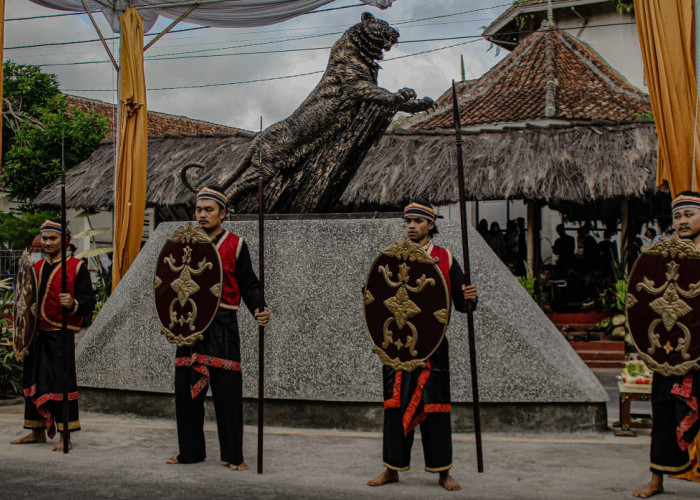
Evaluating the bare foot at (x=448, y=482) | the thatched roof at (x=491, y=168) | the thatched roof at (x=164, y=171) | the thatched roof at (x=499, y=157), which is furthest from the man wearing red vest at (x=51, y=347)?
the thatched roof at (x=164, y=171)

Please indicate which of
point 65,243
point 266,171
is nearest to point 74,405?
point 65,243

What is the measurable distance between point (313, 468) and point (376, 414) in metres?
1.29

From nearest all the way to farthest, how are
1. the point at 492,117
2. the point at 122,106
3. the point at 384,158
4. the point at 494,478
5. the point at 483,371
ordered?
the point at 494,478
the point at 483,371
the point at 122,106
the point at 384,158
the point at 492,117

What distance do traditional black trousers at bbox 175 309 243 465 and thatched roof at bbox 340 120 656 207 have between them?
8.67 m

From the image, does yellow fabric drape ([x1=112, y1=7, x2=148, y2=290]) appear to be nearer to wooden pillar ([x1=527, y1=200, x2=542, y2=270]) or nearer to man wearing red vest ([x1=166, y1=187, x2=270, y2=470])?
man wearing red vest ([x1=166, y1=187, x2=270, y2=470])

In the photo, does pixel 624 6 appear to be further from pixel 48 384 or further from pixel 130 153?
pixel 48 384

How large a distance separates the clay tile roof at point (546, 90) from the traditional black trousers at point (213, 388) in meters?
15.0

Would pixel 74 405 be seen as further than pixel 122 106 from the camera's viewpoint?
No

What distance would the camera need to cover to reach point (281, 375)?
6.83 metres

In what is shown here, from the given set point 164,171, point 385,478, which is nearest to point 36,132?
point 164,171

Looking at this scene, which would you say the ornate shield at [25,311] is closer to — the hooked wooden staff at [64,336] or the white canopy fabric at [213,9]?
the hooked wooden staff at [64,336]

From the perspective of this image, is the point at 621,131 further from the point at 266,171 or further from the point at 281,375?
the point at 281,375

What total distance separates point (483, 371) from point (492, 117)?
14.2 metres

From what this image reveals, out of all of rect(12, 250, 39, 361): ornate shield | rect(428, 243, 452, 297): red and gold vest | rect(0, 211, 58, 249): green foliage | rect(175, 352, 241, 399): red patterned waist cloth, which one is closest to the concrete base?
rect(12, 250, 39, 361): ornate shield
